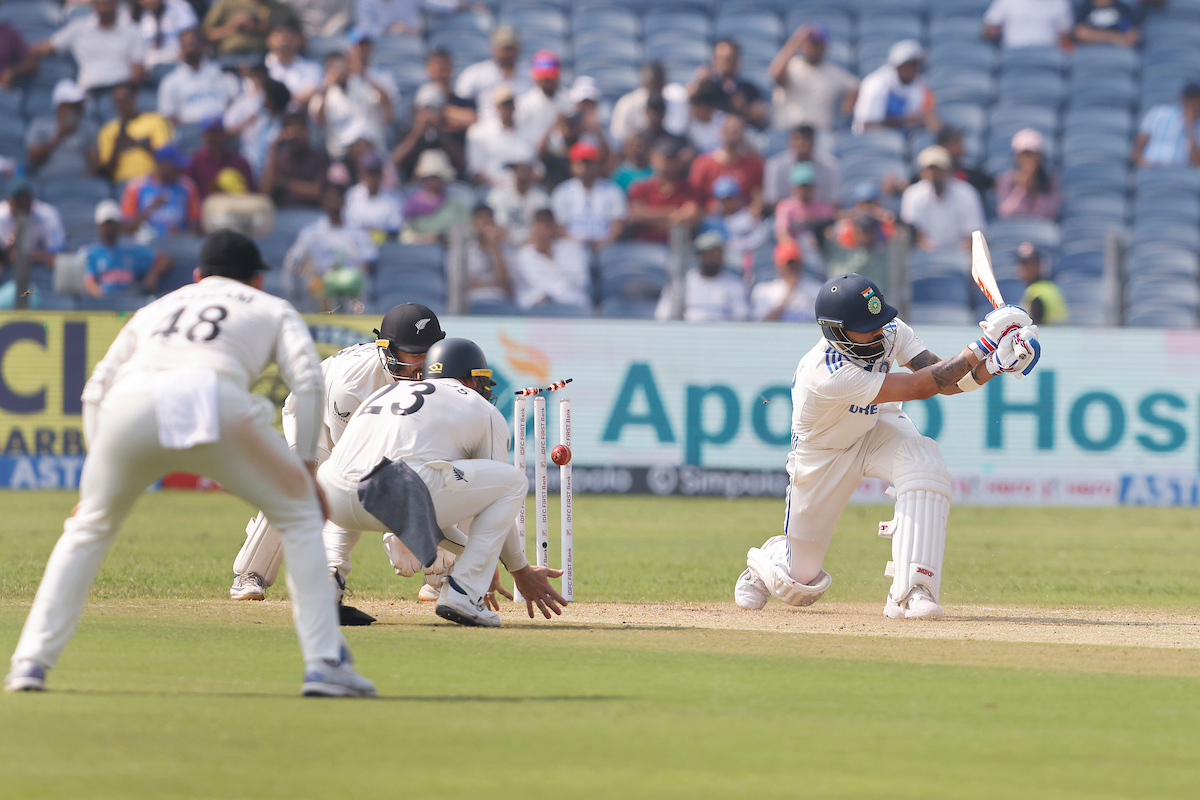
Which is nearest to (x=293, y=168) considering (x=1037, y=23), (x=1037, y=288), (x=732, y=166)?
(x=732, y=166)

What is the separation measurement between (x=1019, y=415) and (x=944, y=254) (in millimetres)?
2369

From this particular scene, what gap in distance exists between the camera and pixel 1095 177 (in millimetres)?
20312

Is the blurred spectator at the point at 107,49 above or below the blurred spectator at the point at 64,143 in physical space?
above

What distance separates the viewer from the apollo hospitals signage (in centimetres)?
1596

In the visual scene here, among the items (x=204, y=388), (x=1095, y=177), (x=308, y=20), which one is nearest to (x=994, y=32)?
(x=1095, y=177)

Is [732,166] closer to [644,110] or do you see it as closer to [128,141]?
[644,110]

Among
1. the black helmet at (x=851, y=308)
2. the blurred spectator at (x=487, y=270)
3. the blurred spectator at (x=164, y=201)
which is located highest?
the blurred spectator at (x=164, y=201)

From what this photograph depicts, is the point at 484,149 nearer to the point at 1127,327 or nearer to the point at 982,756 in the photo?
the point at 1127,327

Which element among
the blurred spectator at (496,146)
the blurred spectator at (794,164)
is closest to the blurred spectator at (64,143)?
the blurred spectator at (496,146)

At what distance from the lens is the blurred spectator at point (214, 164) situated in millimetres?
18500

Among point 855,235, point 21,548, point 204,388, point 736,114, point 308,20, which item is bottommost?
point 21,548

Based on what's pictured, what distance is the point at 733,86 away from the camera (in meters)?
20.3

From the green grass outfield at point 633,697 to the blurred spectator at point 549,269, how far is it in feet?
23.4

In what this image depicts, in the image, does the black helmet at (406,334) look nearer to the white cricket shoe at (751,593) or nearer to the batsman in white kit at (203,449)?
the white cricket shoe at (751,593)
